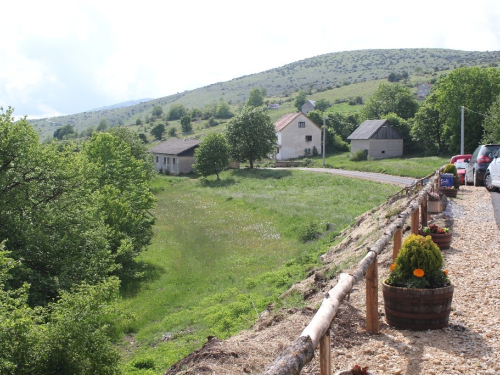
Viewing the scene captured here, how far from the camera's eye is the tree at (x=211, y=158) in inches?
2249

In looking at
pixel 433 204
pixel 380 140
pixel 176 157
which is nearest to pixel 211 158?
pixel 176 157

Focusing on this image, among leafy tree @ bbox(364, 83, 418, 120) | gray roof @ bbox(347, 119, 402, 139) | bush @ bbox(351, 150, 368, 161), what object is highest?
leafy tree @ bbox(364, 83, 418, 120)

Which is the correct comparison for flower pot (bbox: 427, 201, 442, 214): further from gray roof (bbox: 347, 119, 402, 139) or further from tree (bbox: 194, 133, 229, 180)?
gray roof (bbox: 347, 119, 402, 139)

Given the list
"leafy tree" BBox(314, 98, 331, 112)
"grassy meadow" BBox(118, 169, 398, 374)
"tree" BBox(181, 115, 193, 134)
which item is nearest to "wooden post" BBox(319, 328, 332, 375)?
"grassy meadow" BBox(118, 169, 398, 374)

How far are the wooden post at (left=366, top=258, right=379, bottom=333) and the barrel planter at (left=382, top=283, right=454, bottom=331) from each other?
237 mm

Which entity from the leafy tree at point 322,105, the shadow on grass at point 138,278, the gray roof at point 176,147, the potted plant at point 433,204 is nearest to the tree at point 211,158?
the gray roof at point 176,147

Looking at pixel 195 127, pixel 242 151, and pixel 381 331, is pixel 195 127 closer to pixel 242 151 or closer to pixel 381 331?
pixel 242 151

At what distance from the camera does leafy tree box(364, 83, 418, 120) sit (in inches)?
3157

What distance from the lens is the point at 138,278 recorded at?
24.1m

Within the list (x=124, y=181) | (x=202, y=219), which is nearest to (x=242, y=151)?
(x=202, y=219)

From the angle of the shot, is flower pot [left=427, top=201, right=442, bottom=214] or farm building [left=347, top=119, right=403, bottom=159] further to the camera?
farm building [left=347, top=119, right=403, bottom=159]

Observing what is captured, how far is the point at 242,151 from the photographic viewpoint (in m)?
62.0

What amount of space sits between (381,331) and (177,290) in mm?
15920

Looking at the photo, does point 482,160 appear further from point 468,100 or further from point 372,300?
point 468,100
